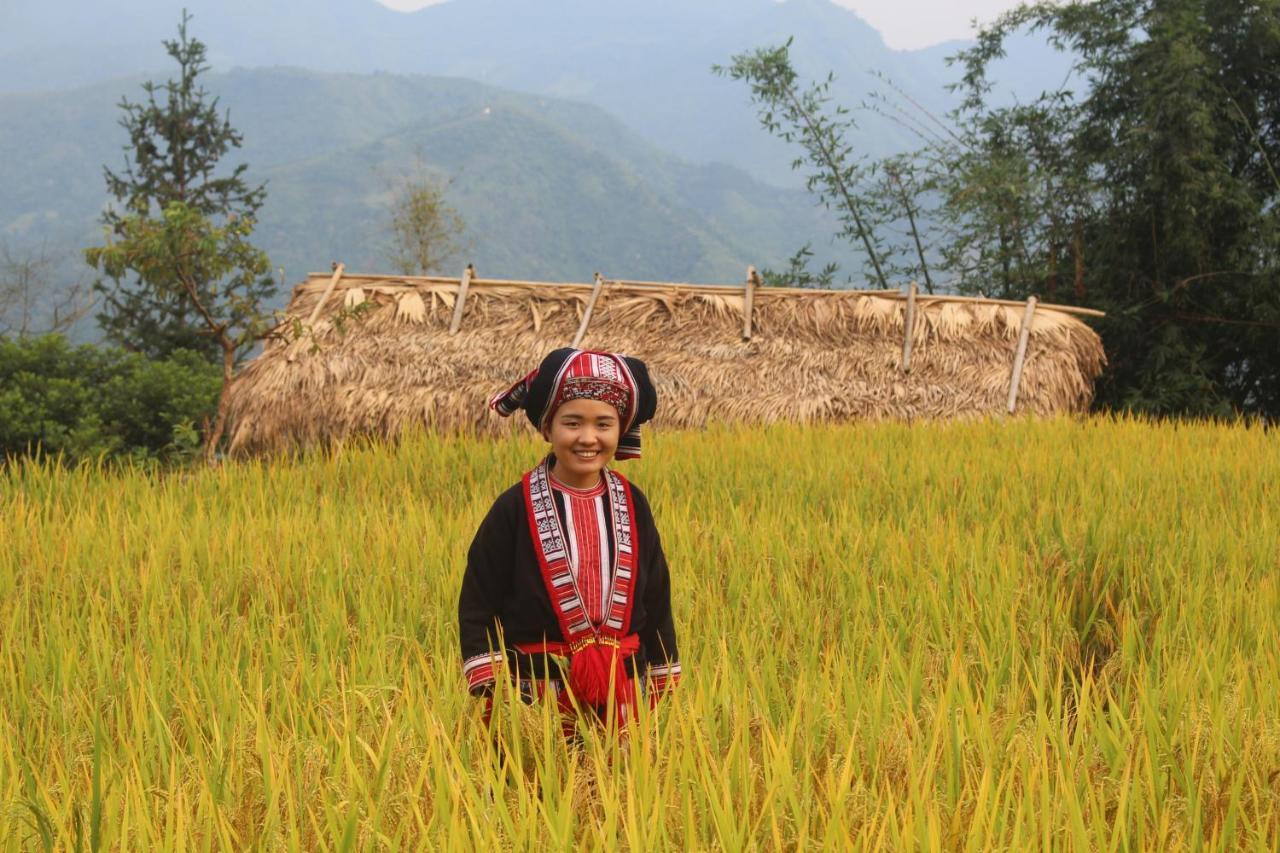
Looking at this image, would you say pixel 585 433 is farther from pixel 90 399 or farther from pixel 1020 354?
pixel 90 399

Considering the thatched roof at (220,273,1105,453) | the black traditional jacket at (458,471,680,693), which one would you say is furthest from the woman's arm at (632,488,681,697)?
the thatched roof at (220,273,1105,453)

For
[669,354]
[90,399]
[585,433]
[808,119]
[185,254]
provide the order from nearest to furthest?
Result: 1. [585,433]
2. [185,254]
3. [669,354]
4. [90,399]
5. [808,119]

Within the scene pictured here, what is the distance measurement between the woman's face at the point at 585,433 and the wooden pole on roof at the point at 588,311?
19.9ft

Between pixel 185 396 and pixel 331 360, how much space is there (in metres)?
4.17

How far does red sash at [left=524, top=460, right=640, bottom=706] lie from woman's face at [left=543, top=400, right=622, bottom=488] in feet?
0.25

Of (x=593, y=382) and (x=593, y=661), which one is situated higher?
(x=593, y=382)

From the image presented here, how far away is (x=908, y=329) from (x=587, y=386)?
6.75 m

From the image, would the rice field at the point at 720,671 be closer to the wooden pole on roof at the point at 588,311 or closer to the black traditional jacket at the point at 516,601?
the black traditional jacket at the point at 516,601

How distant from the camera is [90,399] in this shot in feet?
36.9

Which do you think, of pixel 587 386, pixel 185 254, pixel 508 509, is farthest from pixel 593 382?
pixel 185 254

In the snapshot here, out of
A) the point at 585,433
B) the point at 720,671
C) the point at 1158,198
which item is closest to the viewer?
the point at 585,433

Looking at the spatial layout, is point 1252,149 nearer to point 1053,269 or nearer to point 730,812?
point 1053,269

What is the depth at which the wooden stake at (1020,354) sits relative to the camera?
8047 millimetres

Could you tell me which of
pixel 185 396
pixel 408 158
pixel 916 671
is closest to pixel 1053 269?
pixel 185 396
